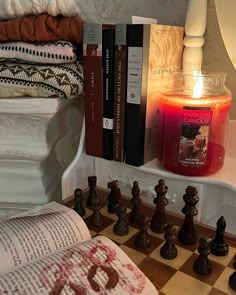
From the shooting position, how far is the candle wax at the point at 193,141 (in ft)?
1.94

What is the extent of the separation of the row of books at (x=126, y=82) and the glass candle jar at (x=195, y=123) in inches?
1.6

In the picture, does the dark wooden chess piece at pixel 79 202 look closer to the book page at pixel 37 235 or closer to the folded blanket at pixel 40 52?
the book page at pixel 37 235

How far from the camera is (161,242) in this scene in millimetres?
575

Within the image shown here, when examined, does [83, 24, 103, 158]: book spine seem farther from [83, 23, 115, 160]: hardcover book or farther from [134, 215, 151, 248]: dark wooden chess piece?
[134, 215, 151, 248]: dark wooden chess piece

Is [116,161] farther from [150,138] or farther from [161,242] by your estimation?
[161,242]

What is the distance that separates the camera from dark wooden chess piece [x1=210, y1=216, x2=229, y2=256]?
54 centimetres

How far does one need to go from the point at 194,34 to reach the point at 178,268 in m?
0.43

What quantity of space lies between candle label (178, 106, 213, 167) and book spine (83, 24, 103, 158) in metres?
0.17

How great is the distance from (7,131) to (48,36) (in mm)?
228

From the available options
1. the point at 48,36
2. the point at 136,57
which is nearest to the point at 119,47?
the point at 136,57

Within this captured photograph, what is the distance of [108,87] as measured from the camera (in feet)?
2.16

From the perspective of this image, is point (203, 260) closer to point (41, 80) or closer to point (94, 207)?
point (94, 207)

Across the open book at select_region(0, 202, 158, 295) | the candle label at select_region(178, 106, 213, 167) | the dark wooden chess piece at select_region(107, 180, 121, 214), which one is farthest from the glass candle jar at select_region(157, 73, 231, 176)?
Result: the open book at select_region(0, 202, 158, 295)

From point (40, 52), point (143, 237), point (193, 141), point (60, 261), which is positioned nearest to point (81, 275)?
point (60, 261)
